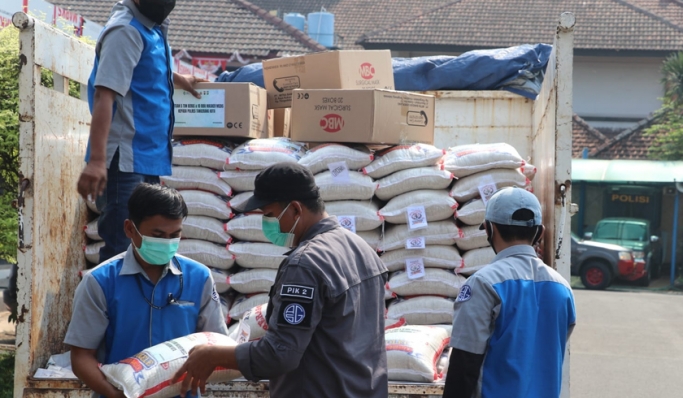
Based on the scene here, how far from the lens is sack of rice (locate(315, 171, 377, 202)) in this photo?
180 inches

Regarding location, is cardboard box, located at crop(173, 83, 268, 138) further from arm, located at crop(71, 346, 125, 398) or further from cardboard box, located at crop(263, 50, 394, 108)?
arm, located at crop(71, 346, 125, 398)

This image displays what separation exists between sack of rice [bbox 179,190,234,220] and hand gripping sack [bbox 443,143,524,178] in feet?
4.11

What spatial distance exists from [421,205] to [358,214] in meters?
0.34

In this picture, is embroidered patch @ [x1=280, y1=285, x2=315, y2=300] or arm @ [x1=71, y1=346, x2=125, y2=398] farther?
arm @ [x1=71, y1=346, x2=125, y2=398]

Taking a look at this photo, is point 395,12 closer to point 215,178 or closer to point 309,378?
point 215,178

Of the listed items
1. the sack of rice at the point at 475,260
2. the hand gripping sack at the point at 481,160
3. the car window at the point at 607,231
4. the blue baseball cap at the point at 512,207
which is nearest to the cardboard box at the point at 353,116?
the hand gripping sack at the point at 481,160

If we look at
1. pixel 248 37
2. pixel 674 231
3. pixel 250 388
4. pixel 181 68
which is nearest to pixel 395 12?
pixel 248 37

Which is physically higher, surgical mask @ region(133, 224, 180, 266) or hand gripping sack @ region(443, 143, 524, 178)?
hand gripping sack @ region(443, 143, 524, 178)

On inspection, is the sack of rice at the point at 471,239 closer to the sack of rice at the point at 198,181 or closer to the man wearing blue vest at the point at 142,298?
the sack of rice at the point at 198,181

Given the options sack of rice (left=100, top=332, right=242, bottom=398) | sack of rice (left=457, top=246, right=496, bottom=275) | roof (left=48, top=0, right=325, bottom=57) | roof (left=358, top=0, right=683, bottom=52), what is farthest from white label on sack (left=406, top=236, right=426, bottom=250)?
roof (left=358, top=0, right=683, bottom=52)

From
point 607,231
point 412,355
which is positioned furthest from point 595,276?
point 412,355

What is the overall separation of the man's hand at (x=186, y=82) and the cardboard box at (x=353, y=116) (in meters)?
0.56

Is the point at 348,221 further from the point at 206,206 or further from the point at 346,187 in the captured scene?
the point at 206,206

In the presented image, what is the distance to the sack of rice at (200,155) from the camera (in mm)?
4715
